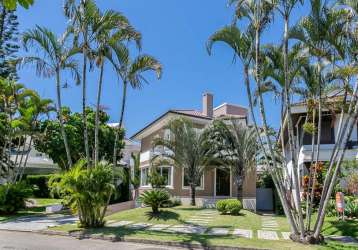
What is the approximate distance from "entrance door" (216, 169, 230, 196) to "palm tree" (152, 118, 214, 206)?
2.90 metres

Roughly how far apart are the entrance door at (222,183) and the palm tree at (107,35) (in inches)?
556

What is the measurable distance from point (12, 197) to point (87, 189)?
9.04 meters

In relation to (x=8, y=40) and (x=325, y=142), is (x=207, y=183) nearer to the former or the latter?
(x=325, y=142)

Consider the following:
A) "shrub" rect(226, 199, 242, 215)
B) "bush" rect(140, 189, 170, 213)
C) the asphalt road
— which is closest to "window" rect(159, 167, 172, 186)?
"bush" rect(140, 189, 170, 213)

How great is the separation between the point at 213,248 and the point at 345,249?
371 cm

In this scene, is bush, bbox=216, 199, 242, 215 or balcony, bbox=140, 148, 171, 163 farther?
balcony, bbox=140, 148, 171, 163

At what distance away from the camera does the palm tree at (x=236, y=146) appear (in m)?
23.6

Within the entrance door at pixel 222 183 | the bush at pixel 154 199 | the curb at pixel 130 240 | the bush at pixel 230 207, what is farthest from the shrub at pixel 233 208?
the curb at pixel 130 240

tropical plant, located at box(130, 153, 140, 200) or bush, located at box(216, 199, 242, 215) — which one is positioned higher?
tropical plant, located at box(130, 153, 140, 200)

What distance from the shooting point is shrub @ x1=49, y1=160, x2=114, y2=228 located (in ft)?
45.4

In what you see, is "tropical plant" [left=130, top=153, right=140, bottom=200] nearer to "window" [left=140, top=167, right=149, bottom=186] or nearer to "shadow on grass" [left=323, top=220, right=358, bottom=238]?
"window" [left=140, top=167, right=149, bottom=186]

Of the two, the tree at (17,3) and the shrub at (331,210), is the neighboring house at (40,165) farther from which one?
the tree at (17,3)

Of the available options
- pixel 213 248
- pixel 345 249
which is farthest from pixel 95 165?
pixel 345 249

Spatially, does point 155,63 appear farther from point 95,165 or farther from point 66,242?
point 66,242
